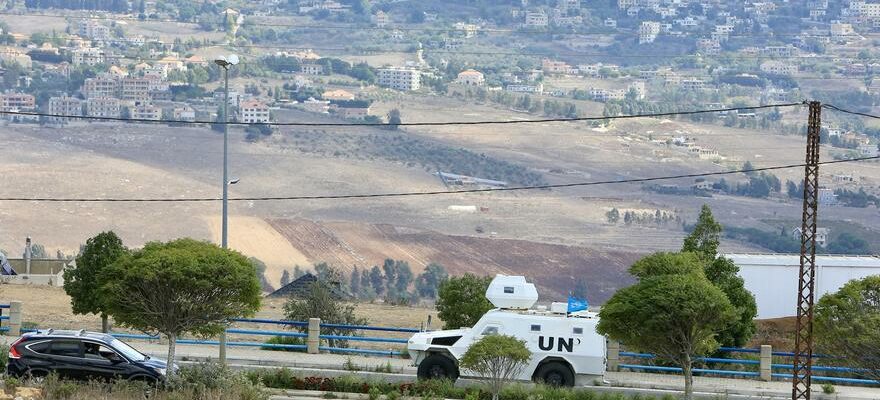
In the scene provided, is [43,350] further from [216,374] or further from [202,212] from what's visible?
[202,212]

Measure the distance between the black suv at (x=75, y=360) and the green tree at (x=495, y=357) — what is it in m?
5.63

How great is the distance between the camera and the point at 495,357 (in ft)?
99.6

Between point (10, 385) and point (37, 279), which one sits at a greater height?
point (10, 385)

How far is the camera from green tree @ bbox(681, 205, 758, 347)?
3850cm

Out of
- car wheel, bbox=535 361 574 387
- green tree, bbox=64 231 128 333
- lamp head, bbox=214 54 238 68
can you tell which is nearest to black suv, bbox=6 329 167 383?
lamp head, bbox=214 54 238 68

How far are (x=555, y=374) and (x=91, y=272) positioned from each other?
11.5m

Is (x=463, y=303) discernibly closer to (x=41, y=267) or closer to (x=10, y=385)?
(x=10, y=385)

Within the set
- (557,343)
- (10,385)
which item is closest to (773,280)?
(557,343)

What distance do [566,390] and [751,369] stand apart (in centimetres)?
728

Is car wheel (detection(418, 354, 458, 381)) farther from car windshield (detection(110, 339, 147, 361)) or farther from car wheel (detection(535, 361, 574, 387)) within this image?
car windshield (detection(110, 339, 147, 361))

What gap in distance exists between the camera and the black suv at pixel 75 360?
30.2m

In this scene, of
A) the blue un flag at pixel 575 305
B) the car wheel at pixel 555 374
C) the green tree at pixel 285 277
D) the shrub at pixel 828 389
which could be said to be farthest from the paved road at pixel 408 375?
the green tree at pixel 285 277

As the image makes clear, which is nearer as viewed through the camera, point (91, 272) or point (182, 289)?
point (182, 289)

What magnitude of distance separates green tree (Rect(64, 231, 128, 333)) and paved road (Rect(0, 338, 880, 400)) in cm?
150
